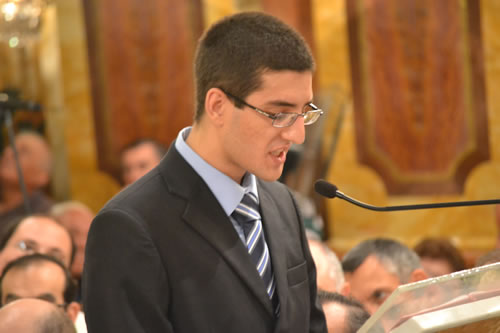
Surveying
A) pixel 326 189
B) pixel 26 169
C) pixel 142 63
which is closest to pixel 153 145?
pixel 142 63

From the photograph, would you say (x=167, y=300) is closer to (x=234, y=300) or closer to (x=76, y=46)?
(x=234, y=300)

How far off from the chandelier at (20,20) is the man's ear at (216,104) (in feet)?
10.8

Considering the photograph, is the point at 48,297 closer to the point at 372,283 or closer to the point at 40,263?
the point at 40,263

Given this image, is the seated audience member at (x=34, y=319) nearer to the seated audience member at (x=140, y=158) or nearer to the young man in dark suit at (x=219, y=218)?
the young man in dark suit at (x=219, y=218)

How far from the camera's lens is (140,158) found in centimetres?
445

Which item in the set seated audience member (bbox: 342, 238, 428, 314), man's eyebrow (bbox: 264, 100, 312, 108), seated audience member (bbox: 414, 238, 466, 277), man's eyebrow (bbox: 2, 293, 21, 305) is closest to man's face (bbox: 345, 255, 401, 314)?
seated audience member (bbox: 342, 238, 428, 314)

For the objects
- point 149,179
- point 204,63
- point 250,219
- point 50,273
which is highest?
point 204,63

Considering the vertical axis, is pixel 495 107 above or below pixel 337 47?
below

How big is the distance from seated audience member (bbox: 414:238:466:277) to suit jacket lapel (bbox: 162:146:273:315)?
6.84 feet

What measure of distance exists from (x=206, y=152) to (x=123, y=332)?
1.46 ft

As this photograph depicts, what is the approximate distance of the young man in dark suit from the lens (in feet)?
4.67

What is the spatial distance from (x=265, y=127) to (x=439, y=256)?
90.0 inches

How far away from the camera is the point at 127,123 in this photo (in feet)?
17.1

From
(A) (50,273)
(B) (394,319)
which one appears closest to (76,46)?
(A) (50,273)
